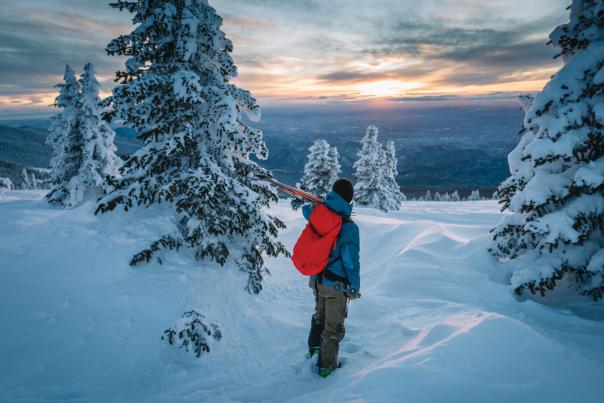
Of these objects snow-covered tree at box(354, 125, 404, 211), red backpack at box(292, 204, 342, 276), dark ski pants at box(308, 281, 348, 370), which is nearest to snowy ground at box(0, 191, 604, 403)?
dark ski pants at box(308, 281, 348, 370)

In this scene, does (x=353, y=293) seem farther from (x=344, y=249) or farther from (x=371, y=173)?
(x=371, y=173)

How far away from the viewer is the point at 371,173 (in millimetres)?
38344

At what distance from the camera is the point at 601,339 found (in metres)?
4.91

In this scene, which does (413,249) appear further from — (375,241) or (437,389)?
(437,389)

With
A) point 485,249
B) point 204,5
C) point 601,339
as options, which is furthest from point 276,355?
point 204,5

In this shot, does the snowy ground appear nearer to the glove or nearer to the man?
the man

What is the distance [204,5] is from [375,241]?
988 centimetres

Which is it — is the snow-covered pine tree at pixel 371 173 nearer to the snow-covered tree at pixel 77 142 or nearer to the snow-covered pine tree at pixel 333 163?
the snow-covered pine tree at pixel 333 163

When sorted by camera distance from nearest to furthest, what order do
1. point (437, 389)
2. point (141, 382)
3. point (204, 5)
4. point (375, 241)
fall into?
point (437, 389), point (141, 382), point (204, 5), point (375, 241)

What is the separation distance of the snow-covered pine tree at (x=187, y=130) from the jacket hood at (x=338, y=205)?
3555 millimetres

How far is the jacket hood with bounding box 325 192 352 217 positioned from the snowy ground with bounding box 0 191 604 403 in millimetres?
2135

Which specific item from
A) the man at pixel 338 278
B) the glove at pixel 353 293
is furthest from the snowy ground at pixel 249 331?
the glove at pixel 353 293

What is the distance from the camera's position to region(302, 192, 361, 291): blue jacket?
14.5 feet

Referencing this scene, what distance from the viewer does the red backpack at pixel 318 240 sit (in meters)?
4.35
